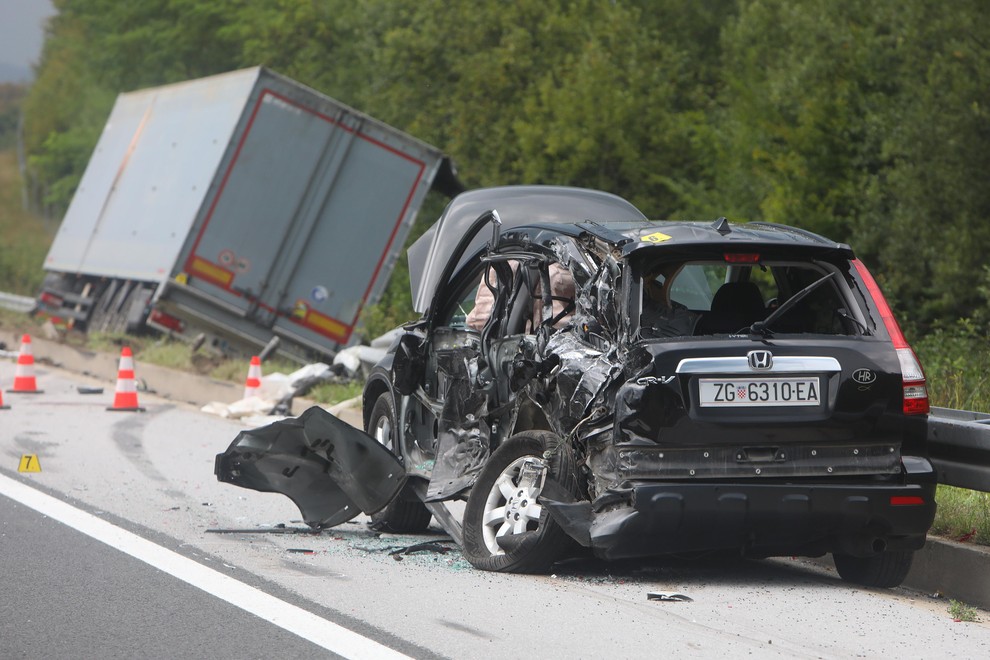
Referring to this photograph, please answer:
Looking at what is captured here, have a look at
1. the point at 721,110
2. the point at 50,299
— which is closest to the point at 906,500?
the point at 721,110

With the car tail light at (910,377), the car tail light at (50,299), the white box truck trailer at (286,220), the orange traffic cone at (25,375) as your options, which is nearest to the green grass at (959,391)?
the car tail light at (910,377)

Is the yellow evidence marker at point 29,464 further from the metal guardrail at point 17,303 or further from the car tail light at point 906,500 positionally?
the metal guardrail at point 17,303

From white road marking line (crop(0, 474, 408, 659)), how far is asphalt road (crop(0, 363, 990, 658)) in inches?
0.6

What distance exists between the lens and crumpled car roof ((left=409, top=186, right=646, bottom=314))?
1072 centimetres

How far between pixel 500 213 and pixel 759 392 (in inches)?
227

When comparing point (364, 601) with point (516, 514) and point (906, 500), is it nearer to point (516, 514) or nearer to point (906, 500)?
point (516, 514)

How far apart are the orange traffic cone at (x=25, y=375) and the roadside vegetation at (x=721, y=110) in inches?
72.9

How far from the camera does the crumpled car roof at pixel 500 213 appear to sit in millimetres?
10719

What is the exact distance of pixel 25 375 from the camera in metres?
16.6

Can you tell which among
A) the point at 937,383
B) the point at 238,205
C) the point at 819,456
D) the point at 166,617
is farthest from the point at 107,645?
the point at 238,205

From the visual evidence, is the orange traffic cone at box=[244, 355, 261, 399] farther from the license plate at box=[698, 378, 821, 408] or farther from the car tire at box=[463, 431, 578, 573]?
the license plate at box=[698, 378, 821, 408]

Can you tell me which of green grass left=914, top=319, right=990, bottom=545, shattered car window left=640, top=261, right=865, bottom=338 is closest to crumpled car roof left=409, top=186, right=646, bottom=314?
green grass left=914, top=319, right=990, bottom=545

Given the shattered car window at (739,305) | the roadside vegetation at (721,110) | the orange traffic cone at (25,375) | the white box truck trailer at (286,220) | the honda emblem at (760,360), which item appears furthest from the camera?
the white box truck trailer at (286,220)

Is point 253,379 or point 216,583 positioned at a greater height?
point 253,379
